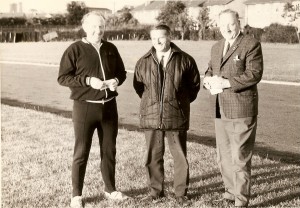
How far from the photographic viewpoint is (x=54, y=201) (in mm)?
4254

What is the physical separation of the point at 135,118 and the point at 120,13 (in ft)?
128

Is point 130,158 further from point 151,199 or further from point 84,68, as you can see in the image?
point 84,68

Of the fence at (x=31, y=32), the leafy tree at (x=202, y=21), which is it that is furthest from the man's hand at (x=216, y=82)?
the leafy tree at (x=202, y=21)

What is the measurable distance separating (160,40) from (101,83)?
2.00 ft

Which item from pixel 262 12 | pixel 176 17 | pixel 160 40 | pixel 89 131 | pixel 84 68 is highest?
pixel 262 12

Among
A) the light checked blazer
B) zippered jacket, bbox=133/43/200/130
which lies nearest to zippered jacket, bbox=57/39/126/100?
zippered jacket, bbox=133/43/200/130

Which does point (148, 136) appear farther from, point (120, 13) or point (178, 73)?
point (120, 13)

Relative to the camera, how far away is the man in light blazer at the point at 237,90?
3.73 m

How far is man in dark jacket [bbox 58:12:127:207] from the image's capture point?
393 cm

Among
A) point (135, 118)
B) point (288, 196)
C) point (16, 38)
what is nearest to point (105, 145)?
point (288, 196)

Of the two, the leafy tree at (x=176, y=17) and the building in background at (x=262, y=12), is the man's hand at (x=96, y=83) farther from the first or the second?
the building in background at (x=262, y=12)

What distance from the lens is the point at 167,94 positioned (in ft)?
13.2

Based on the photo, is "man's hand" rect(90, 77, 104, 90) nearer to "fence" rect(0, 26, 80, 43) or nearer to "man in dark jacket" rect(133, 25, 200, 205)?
"man in dark jacket" rect(133, 25, 200, 205)

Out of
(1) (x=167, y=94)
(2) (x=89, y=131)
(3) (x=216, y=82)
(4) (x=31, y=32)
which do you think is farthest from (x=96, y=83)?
(4) (x=31, y=32)
